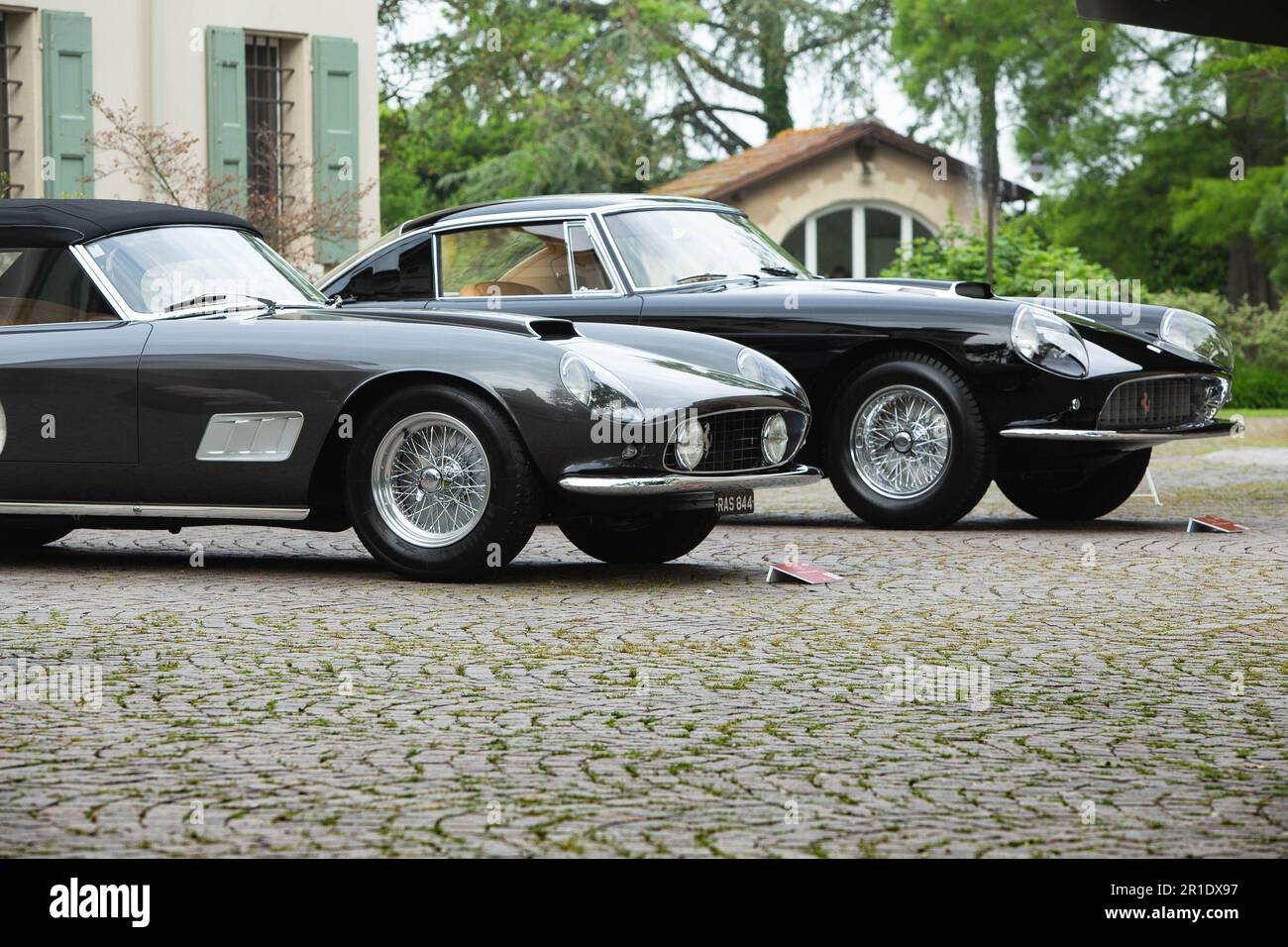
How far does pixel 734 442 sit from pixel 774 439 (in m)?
0.25

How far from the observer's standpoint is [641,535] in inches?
348

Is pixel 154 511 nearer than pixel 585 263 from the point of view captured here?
Yes

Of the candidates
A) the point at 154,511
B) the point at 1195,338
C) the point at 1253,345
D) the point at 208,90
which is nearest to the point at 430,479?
the point at 154,511

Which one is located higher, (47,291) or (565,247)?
(565,247)

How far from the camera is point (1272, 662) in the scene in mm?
6227

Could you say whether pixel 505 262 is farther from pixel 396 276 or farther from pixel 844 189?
pixel 844 189

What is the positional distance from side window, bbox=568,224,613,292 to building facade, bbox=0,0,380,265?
8.77m

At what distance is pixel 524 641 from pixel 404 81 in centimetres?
3835

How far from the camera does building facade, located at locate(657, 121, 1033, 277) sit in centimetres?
3538

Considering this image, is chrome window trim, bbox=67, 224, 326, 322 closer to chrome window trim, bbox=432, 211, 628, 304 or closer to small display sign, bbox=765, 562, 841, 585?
chrome window trim, bbox=432, 211, 628, 304

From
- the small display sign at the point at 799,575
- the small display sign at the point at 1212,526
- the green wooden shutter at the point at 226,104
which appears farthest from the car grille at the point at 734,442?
the green wooden shutter at the point at 226,104

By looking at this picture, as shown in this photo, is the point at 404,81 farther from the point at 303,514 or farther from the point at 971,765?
the point at 971,765
